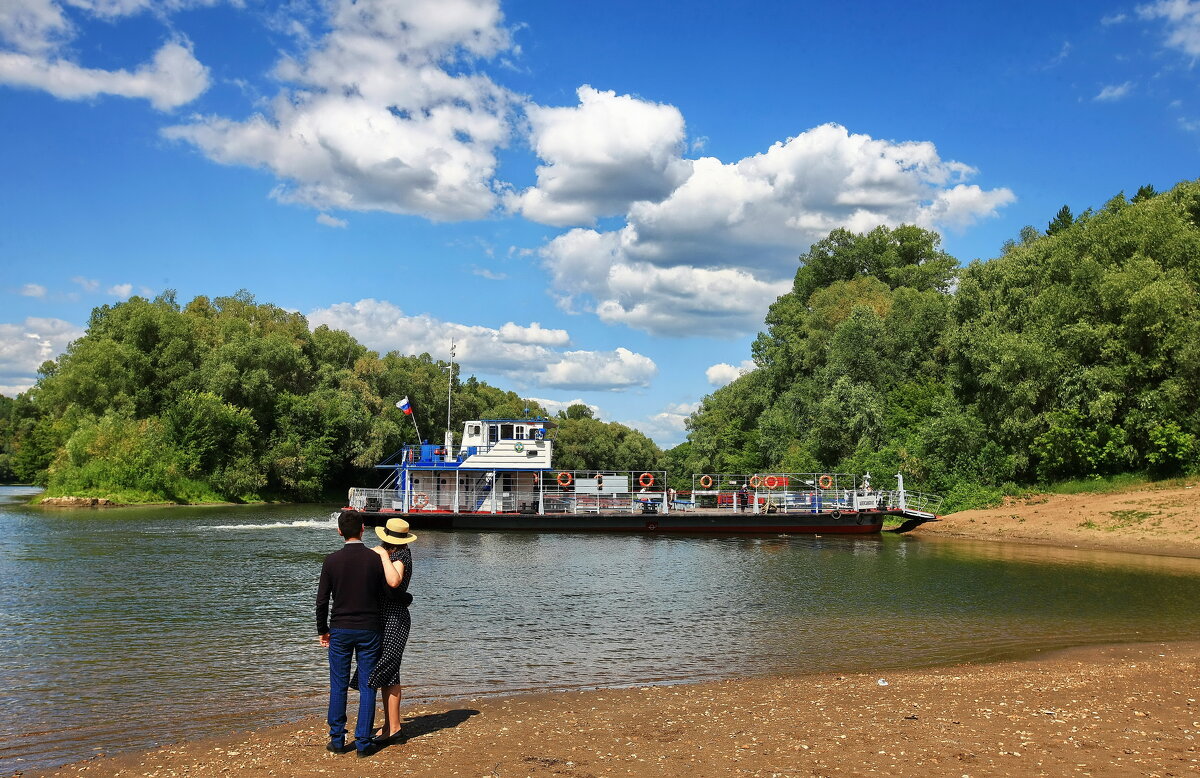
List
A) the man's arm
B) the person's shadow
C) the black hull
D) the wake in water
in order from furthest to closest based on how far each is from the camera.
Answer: the black hull → the wake in water → the person's shadow → the man's arm

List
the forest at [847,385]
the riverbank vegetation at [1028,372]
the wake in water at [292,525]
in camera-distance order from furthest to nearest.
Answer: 1. the wake in water at [292,525]
2. the forest at [847,385]
3. the riverbank vegetation at [1028,372]

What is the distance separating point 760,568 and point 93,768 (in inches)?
914

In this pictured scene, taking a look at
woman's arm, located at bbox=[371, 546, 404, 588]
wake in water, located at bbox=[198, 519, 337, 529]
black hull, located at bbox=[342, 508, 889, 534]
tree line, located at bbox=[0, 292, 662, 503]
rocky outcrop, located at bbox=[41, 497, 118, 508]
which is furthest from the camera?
tree line, located at bbox=[0, 292, 662, 503]

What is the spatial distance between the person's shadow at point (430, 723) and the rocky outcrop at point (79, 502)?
57094mm

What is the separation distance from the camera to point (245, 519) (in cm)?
4947

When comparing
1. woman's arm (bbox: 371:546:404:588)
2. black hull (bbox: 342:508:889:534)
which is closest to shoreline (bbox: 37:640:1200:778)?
woman's arm (bbox: 371:546:404:588)

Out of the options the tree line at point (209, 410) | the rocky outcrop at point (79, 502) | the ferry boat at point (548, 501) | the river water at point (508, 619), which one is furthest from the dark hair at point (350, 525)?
the tree line at point (209, 410)

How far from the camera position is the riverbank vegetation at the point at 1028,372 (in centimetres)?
3931

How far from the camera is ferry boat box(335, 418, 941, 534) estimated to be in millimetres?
44125

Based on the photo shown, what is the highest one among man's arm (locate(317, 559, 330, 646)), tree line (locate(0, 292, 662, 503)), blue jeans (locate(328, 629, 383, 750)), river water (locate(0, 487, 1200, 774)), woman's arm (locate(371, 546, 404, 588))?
tree line (locate(0, 292, 662, 503))

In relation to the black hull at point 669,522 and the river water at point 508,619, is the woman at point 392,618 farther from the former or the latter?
the black hull at point 669,522

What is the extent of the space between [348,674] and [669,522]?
118ft

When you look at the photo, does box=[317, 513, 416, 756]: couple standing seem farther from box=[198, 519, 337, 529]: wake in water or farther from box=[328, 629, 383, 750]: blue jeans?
box=[198, 519, 337, 529]: wake in water

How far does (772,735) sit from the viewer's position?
31.1 feet
